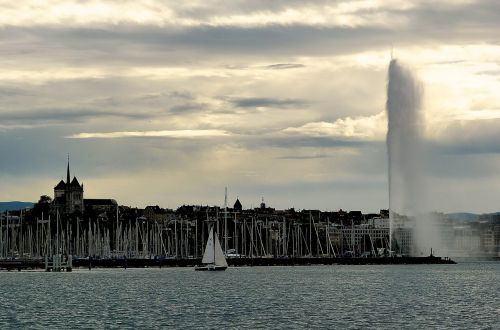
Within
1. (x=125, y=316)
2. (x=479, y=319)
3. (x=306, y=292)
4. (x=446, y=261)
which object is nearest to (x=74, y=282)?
(x=306, y=292)

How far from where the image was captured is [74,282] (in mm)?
109875

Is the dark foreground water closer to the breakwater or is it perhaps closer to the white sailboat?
the white sailboat

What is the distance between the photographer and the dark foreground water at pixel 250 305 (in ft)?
195

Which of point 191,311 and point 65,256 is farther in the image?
point 65,256

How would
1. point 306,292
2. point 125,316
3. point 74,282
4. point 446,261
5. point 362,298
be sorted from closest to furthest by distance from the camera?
point 125,316, point 362,298, point 306,292, point 74,282, point 446,261

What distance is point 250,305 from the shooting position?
235ft

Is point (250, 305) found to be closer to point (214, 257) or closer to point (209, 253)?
point (209, 253)

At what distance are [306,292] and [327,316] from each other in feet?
82.2

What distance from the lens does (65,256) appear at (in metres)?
156

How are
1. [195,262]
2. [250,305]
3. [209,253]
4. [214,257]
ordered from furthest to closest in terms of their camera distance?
[195,262]
[214,257]
[209,253]
[250,305]

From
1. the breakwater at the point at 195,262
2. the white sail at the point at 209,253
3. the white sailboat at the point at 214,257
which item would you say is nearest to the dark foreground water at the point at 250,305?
the white sail at the point at 209,253

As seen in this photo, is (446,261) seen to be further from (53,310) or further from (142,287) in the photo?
(53,310)

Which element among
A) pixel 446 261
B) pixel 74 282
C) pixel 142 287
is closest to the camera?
pixel 142 287

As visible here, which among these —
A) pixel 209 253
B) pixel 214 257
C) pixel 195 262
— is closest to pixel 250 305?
pixel 209 253
